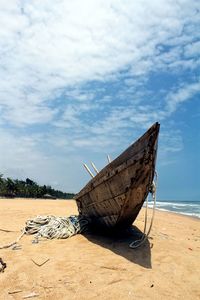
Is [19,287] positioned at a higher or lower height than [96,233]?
lower

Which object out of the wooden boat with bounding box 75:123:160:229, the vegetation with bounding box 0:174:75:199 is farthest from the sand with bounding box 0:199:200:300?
the vegetation with bounding box 0:174:75:199

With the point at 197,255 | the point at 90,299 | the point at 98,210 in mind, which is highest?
the point at 98,210

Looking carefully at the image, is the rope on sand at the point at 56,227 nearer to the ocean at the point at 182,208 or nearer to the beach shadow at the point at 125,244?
the beach shadow at the point at 125,244

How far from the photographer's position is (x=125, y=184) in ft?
20.5

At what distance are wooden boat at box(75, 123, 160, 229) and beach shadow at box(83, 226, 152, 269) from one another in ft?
0.87

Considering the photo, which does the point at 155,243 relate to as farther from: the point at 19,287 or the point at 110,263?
the point at 19,287

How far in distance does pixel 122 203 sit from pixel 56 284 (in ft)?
7.71

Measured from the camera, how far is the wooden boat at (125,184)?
5926 millimetres

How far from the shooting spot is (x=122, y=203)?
251 inches

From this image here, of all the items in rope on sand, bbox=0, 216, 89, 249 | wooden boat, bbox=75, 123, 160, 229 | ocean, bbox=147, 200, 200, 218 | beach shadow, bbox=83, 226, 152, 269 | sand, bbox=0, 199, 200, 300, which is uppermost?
ocean, bbox=147, 200, 200, 218

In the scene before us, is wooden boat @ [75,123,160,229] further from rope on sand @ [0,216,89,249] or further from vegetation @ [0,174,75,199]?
vegetation @ [0,174,75,199]

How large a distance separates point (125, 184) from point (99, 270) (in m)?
1.78

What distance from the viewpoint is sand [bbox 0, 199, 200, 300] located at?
4.20m

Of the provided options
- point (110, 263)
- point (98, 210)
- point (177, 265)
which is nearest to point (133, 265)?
point (110, 263)
